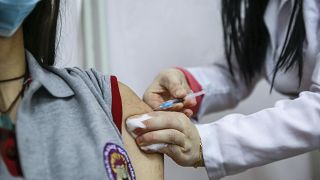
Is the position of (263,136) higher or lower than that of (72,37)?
lower

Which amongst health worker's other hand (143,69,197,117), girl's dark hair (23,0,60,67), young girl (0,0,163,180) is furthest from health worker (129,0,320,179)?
girl's dark hair (23,0,60,67)

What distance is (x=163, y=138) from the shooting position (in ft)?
3.31

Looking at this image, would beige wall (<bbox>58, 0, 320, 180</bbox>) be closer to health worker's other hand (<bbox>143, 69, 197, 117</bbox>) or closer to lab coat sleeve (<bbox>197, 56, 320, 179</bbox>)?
health worker's other hand (<bbox>143, 69, 197, 117</bbox>)

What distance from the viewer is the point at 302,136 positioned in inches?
44.4

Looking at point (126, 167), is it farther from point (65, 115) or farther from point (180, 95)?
point (180, 95)

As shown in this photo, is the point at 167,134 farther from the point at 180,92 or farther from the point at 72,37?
the point at 72,37

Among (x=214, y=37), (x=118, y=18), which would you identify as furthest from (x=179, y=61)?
(x=118, y=18)

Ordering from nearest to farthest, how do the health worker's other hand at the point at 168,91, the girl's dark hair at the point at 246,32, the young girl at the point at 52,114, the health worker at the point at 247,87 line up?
the young girl at the point at 52,114
the health worker at the point at 247,87
the health worker's other hand at the point at 168,91
the girl's dark hair at the point at 246,32

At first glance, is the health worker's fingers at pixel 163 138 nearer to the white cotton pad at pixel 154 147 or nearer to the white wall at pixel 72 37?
the white cotton pad at pixel 154 147

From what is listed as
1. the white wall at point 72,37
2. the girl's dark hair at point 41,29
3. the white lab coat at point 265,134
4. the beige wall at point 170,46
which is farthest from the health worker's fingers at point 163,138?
the beige wall at point 170,46

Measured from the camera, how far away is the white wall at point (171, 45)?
164 cm

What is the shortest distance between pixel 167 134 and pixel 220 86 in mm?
652

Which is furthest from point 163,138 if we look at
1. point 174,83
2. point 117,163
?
point 174,83

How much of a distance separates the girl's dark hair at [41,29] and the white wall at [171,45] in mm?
589
